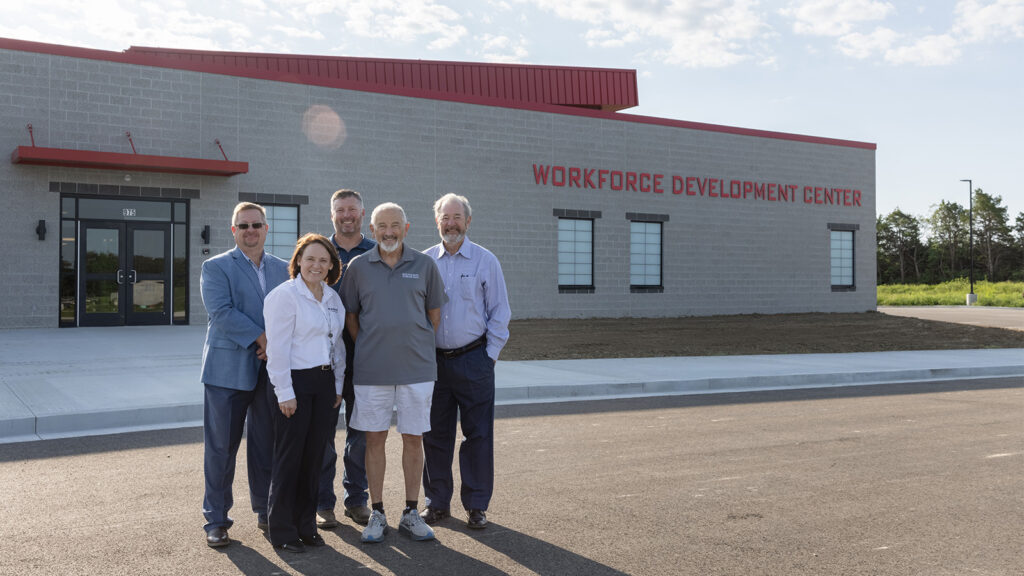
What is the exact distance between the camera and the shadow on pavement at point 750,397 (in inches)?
398

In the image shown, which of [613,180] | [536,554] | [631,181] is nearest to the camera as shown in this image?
[536,554]

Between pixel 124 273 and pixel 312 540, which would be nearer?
pixel 312 540

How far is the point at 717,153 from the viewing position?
28156mm

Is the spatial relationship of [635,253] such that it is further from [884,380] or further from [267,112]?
[884,380]

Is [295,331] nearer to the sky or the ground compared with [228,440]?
nearer to the sky

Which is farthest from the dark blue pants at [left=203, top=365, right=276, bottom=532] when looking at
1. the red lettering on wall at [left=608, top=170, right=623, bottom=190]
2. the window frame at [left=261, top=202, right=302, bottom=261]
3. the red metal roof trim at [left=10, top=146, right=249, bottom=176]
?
the red lettering on wall at [left=608, top=170, right=623, bottom=190]

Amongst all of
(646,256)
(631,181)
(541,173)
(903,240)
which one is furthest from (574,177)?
(903,240)

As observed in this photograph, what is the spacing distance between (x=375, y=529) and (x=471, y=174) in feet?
63.6

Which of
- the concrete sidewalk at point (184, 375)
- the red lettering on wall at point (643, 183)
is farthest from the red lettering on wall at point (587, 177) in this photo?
the concrete sidewalk at point (184, 375)

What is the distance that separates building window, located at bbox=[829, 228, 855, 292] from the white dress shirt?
92.8ft

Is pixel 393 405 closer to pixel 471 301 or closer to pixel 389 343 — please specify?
pixel 389 343

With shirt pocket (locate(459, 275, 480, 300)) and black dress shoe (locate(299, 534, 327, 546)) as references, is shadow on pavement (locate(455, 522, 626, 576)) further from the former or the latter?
shirt pocket (locate(459, 275, 480, 300))

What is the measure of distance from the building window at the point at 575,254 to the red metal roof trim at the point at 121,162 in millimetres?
9193

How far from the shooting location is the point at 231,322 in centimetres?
496
